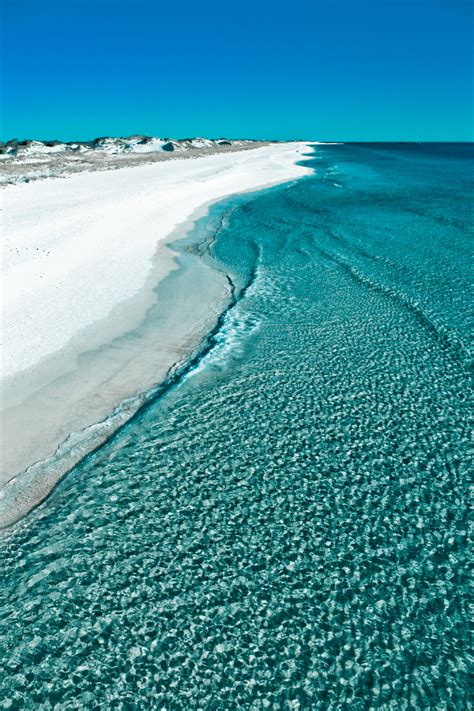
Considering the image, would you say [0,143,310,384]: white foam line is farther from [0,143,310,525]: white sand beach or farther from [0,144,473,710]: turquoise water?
[0,144,473,710]: turquoise water

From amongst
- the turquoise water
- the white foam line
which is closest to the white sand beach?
the white foam line

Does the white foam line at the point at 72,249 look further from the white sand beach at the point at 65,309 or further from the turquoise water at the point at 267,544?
the turquoise water at the point at 267,544

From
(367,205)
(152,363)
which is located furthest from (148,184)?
(152,363)

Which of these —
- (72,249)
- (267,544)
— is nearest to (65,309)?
(72,249)

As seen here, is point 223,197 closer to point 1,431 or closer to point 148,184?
point 148,184

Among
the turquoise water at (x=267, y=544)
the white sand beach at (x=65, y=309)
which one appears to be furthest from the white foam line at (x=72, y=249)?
the turquoise water at (x=267, y=544)
